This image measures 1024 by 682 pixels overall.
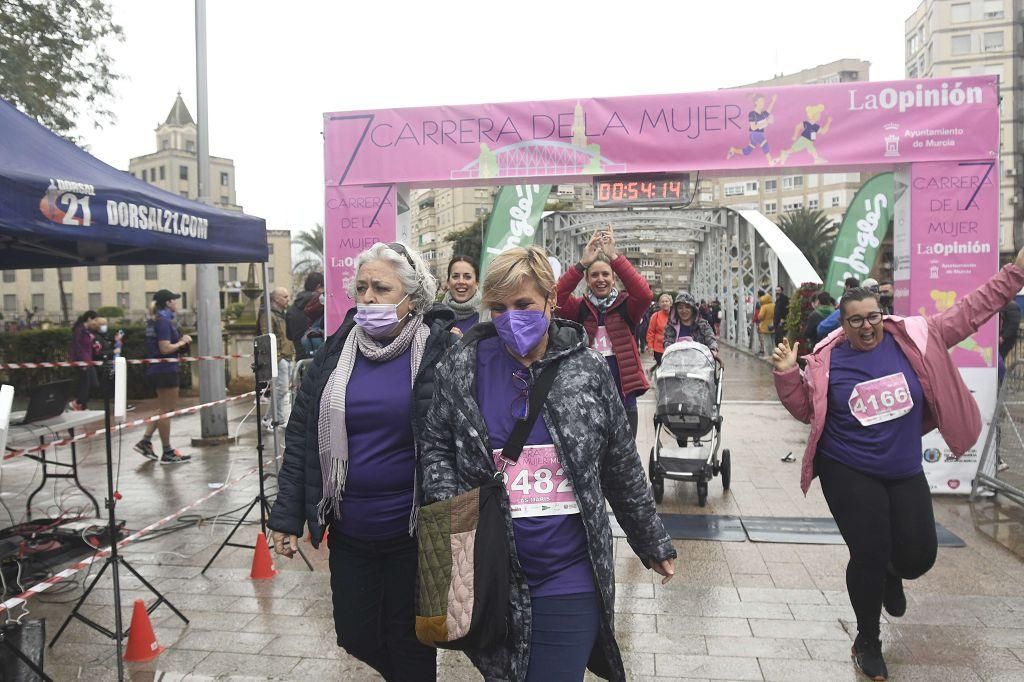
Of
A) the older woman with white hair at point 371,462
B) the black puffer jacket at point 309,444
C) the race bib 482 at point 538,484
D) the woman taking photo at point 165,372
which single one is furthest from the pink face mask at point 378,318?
the woman taking photo at point 165,372

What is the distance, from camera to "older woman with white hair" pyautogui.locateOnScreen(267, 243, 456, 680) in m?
2.83

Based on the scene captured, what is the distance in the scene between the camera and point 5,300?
91750mm

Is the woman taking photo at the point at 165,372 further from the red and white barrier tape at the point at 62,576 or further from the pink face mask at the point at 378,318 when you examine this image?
the pink face mask at the point at 378,318

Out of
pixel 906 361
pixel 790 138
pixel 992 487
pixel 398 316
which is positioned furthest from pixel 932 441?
pixel 398 316

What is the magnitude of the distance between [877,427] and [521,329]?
2125mm

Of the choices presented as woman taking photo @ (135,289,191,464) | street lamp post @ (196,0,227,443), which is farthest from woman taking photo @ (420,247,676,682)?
street lamp post @ (196,0,227,443)

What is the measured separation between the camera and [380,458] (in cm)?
283

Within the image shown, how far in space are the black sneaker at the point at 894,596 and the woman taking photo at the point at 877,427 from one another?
0.70 feet

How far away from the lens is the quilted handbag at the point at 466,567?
2.26m

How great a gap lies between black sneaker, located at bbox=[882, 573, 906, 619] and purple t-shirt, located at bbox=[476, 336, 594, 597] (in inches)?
94.8

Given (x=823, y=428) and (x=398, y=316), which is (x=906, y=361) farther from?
(x=398, y=316)

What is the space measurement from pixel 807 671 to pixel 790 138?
16.4 feet

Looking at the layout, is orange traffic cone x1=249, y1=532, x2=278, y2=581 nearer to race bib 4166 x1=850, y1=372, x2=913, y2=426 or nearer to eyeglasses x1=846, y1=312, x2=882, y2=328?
race bib 4166 x1=850, y1=372, x2=913, y2=426

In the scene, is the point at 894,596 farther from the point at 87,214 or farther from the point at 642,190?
the point at 87,214
